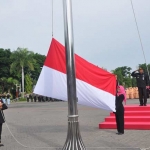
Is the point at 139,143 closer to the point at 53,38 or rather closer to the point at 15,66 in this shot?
the point at 53,38

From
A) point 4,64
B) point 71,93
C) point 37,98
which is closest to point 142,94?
point 71,93

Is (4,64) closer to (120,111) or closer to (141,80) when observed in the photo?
(141,80)

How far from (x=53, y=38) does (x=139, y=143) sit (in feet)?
12.3

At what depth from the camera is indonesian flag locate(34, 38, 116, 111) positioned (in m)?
8.68

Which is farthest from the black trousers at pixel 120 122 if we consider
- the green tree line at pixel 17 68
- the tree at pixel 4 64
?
the tree at pixel 4 64

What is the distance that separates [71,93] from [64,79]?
89.8 inches

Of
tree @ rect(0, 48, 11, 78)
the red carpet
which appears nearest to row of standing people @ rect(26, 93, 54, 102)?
tree @ rect(0, 48, 11, 78)

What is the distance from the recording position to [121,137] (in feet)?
31.8

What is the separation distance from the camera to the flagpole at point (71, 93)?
6.57 meters

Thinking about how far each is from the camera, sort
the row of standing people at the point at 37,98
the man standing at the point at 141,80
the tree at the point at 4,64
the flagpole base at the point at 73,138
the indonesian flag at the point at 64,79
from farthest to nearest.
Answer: the tree at the point at 4,64, the row of standing people at the point at 37,98, the man standing at the point at 141,80, the indonesian flag at the point at 64,79, the flagpole base at the point at 73,138

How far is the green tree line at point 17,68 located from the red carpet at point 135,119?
5740 cm

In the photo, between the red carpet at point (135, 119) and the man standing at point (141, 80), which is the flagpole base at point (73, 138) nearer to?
the red carpet at point (135, 119)

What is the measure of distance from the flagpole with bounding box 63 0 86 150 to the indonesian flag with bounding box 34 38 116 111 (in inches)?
75.4

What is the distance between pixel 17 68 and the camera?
238 feet
